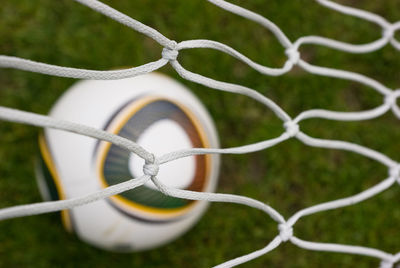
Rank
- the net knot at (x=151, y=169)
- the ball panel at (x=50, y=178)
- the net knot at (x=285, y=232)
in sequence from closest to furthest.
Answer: the net knot at (x=151, y=169) < the net knot at (x=285, y=232) < the ball panel at (x=50, y=178)

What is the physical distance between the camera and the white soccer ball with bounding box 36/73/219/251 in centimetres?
133

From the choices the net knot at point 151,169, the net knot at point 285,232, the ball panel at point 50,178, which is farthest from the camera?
the ball panel at point 50,178

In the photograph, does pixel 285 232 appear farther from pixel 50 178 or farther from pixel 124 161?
pixel 50 178

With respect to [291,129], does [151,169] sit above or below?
below

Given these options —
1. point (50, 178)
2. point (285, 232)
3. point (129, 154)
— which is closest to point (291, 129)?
point (285, 232)

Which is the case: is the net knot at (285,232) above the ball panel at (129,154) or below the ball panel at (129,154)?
below

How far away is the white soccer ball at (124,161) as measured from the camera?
1.33m

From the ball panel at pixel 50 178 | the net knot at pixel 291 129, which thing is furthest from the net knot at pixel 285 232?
the ball panel at pixel 50 178

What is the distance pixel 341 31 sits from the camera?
6.84 ft

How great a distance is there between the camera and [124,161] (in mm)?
1312

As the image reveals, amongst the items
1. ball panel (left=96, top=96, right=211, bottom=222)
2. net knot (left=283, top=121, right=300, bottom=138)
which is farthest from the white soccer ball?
net knot (left=283, top=121, right=300, bottom=138)

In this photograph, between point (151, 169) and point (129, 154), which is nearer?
point (151, 169)

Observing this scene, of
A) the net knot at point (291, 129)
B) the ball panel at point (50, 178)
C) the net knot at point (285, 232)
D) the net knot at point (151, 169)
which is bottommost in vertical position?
the net knot at point (285, 232)

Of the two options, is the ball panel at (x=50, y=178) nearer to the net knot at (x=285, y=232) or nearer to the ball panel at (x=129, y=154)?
the ball panel at (x=129, y=154)
